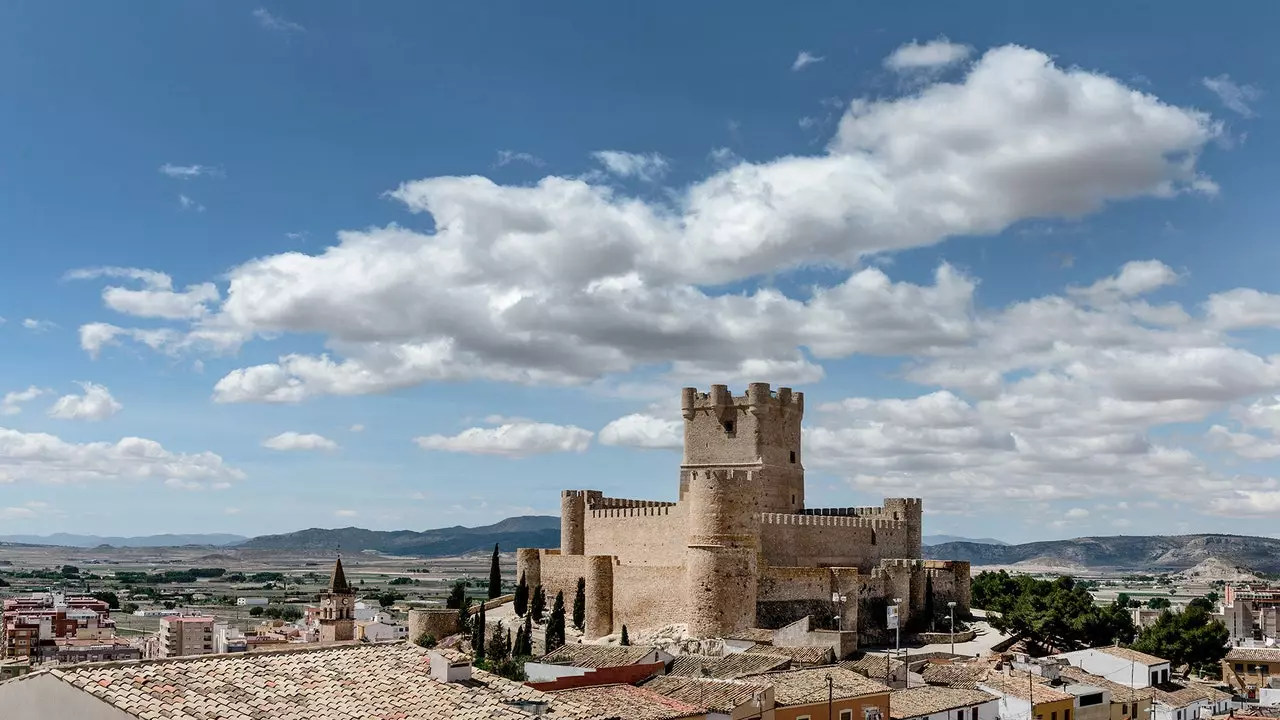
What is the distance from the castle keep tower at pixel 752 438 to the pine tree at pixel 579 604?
680 cm

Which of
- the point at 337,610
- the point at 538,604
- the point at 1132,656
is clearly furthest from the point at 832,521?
the point at 337,610

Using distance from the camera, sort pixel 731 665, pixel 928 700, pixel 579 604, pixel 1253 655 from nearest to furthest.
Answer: pixel 928 700, pixel 731 665, pixel 579 604, pixel 1253 655

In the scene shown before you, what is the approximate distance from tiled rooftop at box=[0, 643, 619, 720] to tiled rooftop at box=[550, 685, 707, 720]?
63 centimetres

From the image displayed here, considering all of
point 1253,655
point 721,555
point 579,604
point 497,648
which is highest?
point 721,555

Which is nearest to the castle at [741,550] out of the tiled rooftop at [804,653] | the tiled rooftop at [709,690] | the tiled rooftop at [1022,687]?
the tiled rooftop at [804,653]

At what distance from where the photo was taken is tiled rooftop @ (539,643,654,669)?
105 feet

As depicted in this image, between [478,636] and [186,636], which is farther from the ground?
[478,636]

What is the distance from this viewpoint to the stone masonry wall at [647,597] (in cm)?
4750

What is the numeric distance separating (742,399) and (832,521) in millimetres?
6817

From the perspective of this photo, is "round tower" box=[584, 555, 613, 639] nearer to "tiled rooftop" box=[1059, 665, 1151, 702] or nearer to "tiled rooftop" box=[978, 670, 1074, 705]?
"tiled rooftop" box=[978, 670, 1074, 705]

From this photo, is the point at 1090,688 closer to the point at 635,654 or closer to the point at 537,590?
the point at 635,654

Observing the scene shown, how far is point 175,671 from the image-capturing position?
18.7 metres

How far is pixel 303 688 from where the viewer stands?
1934 centimetres

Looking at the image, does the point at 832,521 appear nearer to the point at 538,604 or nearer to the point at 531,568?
the point at 538,604
